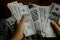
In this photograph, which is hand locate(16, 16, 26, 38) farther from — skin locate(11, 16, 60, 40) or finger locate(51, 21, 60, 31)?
finger locate(51, 21, 60, 31)

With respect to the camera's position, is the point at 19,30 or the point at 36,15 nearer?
the point at 19,30

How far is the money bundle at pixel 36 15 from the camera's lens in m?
1.25

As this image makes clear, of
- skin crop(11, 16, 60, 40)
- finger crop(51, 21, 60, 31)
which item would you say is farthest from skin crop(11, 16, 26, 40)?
finger crop(51, 21, 60, 31)

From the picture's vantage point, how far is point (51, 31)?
1.25 metres

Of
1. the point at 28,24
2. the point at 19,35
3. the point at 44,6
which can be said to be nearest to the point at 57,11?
the point at 44,6

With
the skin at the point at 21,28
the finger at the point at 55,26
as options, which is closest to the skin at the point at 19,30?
the skin at the point at 21,28

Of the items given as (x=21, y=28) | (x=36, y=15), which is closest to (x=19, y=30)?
(x=21, y=28)

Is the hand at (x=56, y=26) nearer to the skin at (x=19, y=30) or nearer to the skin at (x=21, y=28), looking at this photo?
the skin at (x=21, y=28)

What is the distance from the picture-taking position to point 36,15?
4.26 feet

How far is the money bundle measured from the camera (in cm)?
125

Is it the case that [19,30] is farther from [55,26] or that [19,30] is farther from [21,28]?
[55,26]

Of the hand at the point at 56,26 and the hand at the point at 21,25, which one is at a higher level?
the hand at the point at 21,25

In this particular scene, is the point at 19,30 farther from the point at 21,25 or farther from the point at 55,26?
the point at 55,26

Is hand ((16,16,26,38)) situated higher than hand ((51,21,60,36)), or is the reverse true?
hand ((16,16,26,38))
